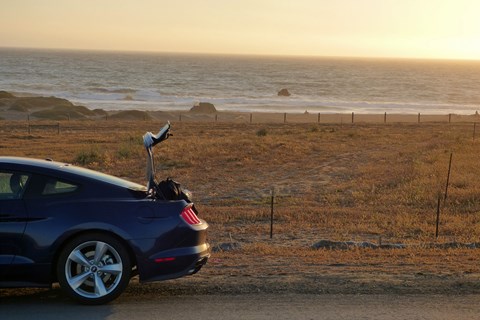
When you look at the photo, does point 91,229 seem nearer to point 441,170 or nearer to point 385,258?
point 385,258

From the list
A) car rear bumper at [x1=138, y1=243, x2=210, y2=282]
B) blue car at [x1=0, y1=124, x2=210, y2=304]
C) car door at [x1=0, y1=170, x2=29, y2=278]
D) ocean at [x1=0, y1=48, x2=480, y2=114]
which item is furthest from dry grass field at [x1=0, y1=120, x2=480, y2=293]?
ocean at [x1=0, y1=48, x2=480, y2=114]

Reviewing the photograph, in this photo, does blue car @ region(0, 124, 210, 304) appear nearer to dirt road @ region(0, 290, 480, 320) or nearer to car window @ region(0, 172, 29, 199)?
car window @ region(0, 172, 29, 199)

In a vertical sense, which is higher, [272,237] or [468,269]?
[468,269]

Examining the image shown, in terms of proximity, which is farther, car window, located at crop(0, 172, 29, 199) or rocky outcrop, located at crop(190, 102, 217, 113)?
rocky outcrop, located at crop(190, 102, 217, 113)

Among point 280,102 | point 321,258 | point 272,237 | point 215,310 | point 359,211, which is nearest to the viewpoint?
point 215,310

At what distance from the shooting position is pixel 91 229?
6.48 metres

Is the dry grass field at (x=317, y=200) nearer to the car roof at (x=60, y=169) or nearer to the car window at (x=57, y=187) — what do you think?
the car roof at (x=60, y=169)

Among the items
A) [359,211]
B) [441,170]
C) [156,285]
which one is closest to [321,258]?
[156,285]

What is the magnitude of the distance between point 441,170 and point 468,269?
609 inches

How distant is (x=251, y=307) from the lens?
6.53 m

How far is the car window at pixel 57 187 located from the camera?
260 inches

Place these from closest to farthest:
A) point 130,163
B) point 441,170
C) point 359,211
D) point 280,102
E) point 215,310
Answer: point 215,310, point 359,211, point 441,170, point 130,163, point 280,102

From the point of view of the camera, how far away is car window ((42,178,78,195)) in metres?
6.61

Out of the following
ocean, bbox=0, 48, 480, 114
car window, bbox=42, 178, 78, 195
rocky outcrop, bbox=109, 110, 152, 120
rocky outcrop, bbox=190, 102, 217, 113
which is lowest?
ocean, bbox=0, 48, 480, 114
